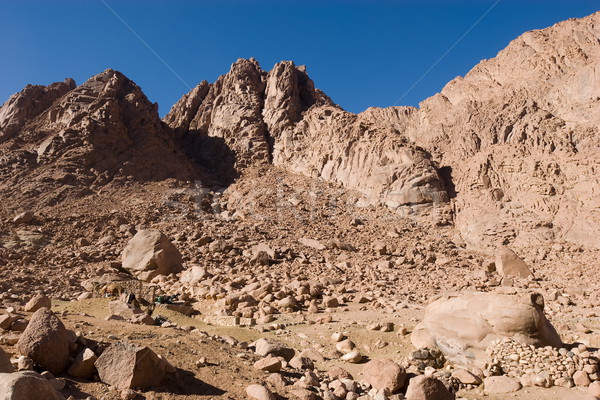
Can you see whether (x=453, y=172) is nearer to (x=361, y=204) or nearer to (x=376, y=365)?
(x=361, y=204)

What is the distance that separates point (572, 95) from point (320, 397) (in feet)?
91.2

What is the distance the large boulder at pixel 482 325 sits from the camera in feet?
21.4

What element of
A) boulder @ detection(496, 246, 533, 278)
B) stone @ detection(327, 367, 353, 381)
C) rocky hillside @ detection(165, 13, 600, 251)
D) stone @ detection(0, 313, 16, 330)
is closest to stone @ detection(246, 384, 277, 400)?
stone @ detection(327, 367, 353, 381)

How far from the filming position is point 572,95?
2484cm

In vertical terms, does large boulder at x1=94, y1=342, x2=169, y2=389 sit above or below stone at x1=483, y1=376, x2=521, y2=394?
above

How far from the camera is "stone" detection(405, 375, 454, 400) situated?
16.0ft

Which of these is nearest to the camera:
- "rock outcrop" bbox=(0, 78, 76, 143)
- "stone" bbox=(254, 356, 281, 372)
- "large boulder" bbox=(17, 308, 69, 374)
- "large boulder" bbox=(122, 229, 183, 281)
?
"large boulder" bbox=(17, 308, 69, 374)

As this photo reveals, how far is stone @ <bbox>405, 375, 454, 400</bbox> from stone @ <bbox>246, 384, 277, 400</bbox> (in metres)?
1.78

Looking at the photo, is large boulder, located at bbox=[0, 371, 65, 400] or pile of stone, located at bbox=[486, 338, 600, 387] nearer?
large boulder, located at bbox=[0, 371, 65, 400]

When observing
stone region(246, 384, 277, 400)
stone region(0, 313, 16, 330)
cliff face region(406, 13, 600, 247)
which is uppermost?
cliff face region(406, 13, 600, 247)

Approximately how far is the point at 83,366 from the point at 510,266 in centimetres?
1574

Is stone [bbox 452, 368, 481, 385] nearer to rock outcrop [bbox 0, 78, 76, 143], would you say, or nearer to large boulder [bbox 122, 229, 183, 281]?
large boulder [bbox 122, 229, 183, 281]

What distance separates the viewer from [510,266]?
15.7 m

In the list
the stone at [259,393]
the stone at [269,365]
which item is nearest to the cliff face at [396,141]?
the stone at [269,365]
